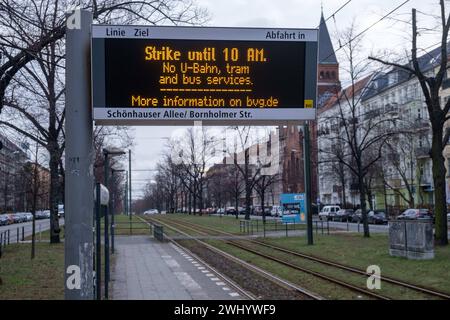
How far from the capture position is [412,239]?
20.4 metres

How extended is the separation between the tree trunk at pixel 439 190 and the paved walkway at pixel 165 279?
9.83m

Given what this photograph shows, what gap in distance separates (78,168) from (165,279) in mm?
9863

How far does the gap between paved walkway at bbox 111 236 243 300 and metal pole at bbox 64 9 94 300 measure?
625cm

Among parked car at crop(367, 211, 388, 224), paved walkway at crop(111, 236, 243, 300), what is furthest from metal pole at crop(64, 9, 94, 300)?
parked car at crop(367, 211, 388, 224)

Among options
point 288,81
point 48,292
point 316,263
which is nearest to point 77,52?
point 288,81

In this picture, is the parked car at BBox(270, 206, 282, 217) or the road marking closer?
the road marking

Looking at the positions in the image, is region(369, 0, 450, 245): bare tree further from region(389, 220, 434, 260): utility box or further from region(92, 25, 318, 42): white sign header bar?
region(92, 25, 318, 42): white sign header bar

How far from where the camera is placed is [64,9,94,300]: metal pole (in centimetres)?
714

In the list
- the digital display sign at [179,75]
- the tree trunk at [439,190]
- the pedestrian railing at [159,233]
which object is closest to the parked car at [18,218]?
the pedestrian railing at [159,233]

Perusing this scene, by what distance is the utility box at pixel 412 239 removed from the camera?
19.8 meters

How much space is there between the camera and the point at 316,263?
21484 mm
